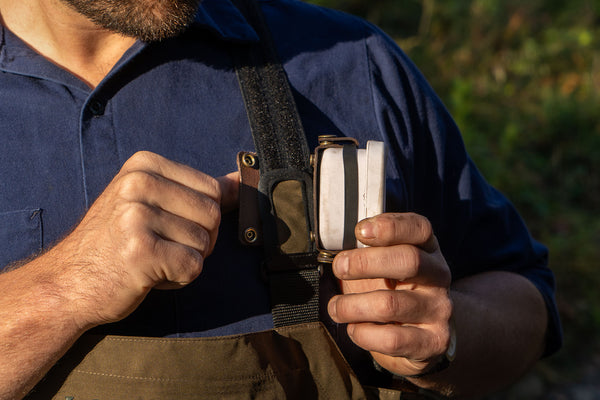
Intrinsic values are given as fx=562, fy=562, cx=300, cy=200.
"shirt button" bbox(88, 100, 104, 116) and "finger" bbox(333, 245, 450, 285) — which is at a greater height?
"shirt button" bbox(88, 100, 104, 116)

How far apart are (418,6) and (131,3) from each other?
6.28m

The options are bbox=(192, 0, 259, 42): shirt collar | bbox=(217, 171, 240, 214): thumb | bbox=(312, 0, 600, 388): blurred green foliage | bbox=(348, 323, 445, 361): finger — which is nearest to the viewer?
bbox=(348, 323, 445, 361): finger

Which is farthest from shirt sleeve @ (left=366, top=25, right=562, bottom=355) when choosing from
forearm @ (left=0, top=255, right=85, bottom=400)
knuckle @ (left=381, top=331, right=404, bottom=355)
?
forearm @ (left=0, top=255, right=85, bottom=400)

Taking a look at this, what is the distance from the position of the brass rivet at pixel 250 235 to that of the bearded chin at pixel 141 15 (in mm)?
524

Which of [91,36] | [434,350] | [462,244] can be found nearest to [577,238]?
[462,244]

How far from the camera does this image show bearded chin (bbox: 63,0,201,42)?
1.33 meters

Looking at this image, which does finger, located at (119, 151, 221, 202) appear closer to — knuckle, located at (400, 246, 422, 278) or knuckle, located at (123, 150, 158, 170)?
knuckle, located at (123, 150, 158, 170)

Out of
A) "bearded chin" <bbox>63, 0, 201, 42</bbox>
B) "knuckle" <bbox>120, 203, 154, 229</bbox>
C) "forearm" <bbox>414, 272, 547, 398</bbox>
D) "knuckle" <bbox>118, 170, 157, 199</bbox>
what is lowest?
"forearm" <bbox>414, 272, 547, 398</bbox>

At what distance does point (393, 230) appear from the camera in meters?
1.13

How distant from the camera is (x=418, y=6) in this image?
7.00 m

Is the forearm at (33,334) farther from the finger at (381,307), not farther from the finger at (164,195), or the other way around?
the finger at (381,307)

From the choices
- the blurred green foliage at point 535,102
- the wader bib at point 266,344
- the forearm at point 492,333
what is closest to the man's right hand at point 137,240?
the wader bib at point 266,344

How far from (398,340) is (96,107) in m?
0.88

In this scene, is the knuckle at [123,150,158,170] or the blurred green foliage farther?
the blurred green foliage
